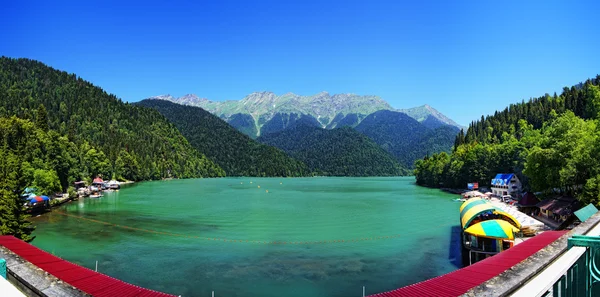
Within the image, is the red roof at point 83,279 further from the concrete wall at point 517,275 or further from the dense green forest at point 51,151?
the dense green forest at point 51,151

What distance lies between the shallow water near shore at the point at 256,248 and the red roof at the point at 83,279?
11.6 metres

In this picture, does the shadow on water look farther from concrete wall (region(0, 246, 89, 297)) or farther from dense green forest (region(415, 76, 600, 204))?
concrete wall (region(0, 246, 89, 297))

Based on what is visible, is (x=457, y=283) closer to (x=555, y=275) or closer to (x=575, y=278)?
(x=575, y=278)

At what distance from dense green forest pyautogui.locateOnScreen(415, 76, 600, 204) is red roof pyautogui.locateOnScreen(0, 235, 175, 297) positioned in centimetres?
4196

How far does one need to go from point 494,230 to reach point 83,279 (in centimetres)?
2981

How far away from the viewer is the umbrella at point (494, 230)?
30453 millimetres

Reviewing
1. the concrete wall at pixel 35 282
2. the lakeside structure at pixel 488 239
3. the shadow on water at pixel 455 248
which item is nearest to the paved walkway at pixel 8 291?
the concrete wall at pixel 35 282

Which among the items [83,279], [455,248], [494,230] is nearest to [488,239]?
[494,230]

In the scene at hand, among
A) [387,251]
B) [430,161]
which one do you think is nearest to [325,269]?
[387,251]

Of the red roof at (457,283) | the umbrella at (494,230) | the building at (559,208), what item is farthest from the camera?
the building at (559,208)

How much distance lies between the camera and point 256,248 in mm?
37312

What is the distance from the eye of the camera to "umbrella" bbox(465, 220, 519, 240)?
30.5 metres

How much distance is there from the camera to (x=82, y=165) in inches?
4503

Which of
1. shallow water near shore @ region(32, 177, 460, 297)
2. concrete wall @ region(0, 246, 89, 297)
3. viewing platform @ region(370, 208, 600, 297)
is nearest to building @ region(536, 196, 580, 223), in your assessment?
shallow water near shore @ region(32, 177, 460, 297)
